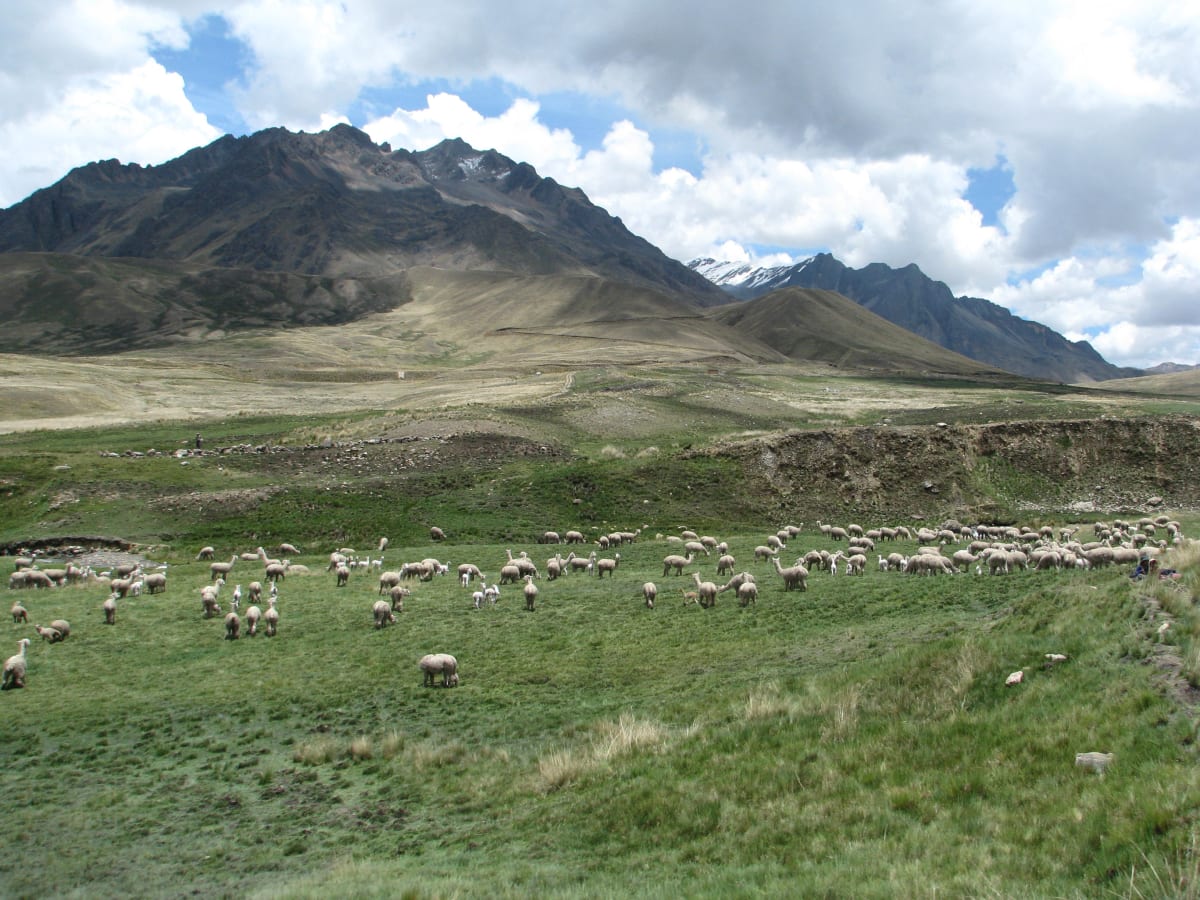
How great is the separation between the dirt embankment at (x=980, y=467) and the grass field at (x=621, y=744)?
82.4 ft

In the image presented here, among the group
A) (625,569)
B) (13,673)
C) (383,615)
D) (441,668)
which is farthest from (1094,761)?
(625,569)

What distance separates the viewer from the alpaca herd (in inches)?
979

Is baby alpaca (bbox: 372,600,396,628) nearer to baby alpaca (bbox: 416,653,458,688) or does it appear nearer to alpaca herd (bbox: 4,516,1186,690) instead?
alpaca herd (bbox: 4,516,1186,690)

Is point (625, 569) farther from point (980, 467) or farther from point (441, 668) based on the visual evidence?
point (980, 467)

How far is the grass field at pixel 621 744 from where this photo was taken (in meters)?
8.78

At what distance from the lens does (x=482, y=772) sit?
46.0 ft

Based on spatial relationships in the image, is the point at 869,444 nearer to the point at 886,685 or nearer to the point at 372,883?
the point at 886,685

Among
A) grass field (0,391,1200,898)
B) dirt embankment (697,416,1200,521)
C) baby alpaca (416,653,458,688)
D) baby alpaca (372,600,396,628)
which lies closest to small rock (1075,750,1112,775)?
grass field (0,391,1200,898)

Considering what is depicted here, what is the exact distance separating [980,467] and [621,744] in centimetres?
5100

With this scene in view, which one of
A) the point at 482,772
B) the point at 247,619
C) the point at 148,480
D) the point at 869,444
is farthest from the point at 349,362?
the point at 482,772

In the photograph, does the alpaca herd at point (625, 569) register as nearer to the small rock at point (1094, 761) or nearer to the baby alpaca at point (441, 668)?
the baby alpaca at point (441, 668)

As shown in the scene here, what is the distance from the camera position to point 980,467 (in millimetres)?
56344

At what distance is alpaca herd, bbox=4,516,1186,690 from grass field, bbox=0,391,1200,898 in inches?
28.3

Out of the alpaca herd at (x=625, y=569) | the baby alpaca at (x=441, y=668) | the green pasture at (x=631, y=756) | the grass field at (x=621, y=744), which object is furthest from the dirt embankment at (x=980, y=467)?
the baby alpaca at (x=441, y=668)
